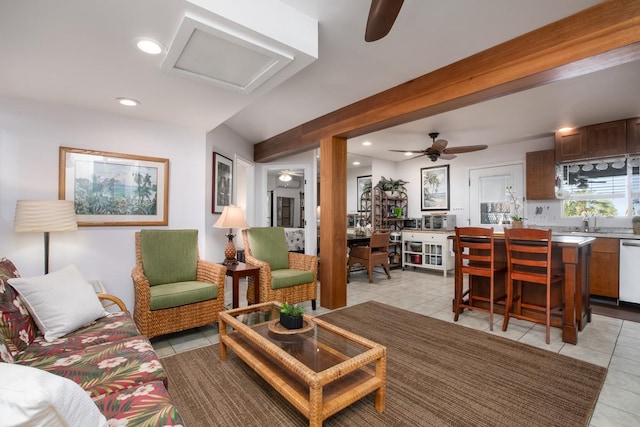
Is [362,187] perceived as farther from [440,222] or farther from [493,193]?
[493,193]

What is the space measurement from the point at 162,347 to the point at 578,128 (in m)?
5.86

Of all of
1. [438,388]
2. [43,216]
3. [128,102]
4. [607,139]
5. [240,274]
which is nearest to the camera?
[438,388]

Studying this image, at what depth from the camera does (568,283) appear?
2.62 metres

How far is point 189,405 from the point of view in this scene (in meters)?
1.73

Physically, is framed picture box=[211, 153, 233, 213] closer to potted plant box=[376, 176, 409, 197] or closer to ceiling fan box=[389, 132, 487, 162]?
ceiling fan box=[389, 132, 487, 162]

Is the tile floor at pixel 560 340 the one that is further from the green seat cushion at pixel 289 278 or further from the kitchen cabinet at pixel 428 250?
the kitchen cabinet at pixel 428 250

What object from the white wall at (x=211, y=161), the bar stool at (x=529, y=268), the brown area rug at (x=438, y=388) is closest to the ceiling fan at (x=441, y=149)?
the bar stool at (x=529, y=268)

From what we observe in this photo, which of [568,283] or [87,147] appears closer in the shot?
[568,283]

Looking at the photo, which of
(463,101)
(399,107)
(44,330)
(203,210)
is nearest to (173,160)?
(203,210)

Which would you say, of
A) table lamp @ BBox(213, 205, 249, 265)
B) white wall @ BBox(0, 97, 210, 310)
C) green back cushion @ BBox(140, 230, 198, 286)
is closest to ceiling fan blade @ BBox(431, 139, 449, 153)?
table lamp @ BBox(213, 205, 249, 265)

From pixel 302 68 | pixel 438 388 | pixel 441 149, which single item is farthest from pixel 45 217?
pixel 441 149

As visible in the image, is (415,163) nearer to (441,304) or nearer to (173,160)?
(441,304)

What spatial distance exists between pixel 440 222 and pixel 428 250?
0.61m

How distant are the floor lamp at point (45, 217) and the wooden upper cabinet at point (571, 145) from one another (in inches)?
239
